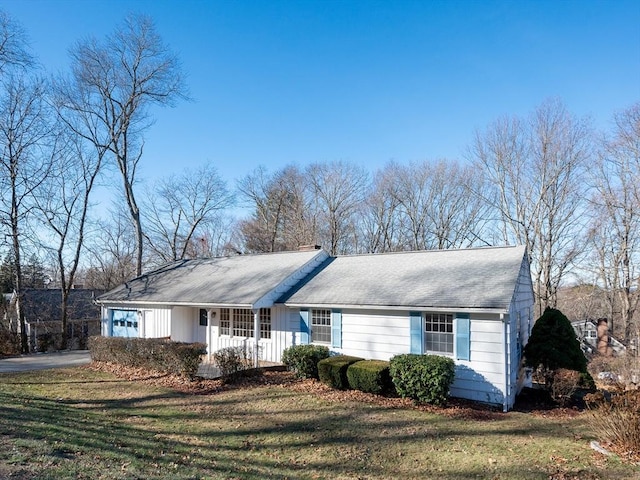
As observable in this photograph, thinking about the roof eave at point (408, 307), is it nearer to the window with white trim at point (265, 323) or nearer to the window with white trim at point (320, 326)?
the window with white trim at point (320, 326)

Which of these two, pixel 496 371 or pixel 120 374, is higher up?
pixel 496 371

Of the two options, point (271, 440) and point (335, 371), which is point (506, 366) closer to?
point (335, 371)

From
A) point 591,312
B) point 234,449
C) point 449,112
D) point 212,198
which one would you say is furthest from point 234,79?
point 591,312

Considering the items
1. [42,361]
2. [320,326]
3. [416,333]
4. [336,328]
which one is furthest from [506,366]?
[42,361]

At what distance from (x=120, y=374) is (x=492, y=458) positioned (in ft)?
40.8

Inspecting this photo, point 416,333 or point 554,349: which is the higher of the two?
point 416,333

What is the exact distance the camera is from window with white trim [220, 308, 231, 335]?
16.9 meters

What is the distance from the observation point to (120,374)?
47.1 ft

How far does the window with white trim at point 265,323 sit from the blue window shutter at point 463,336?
7.26 metres

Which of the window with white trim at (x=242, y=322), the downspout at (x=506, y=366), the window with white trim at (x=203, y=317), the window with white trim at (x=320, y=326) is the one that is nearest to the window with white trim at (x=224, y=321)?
the window with white trim at (x=242, y=322)

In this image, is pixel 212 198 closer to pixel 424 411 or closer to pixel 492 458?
pixel 424 411

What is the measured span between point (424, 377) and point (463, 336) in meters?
1.68

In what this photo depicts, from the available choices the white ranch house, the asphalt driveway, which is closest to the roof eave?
the white ranch house

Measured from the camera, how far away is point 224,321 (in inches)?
670
